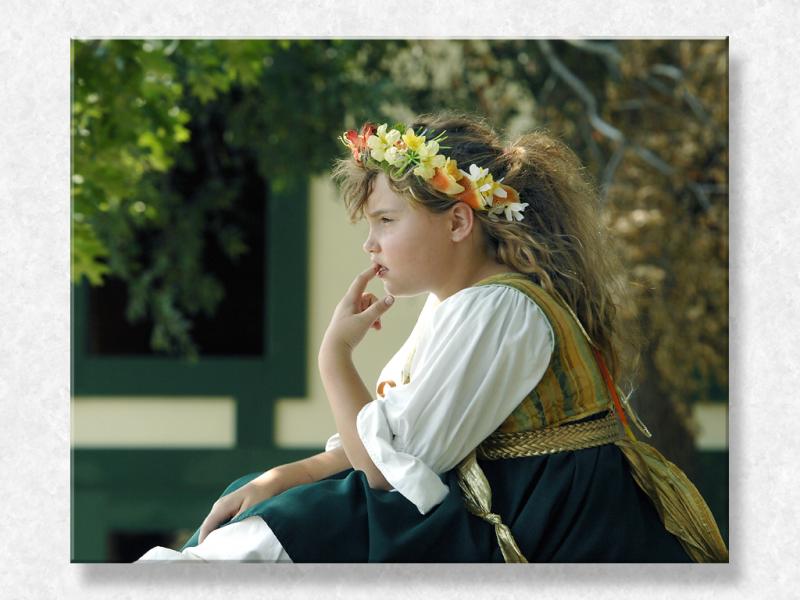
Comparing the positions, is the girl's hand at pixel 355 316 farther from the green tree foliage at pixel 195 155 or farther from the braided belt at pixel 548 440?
the green tree foliage at pixel 195 155

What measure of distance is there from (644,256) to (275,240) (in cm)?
113

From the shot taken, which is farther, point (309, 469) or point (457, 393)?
point (309, 469)

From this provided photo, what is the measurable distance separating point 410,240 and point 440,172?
0.12m

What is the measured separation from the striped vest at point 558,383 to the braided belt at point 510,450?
14 millimetres

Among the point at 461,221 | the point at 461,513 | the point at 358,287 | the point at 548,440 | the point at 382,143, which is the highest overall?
the point at 382,143

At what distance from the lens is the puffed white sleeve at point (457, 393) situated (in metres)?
1.78

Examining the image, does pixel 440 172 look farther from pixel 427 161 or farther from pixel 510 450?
pixel 510 450

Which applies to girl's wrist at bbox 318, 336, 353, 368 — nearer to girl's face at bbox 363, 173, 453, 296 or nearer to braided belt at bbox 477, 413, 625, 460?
girl's face at bbox 363, 173, 453, 296

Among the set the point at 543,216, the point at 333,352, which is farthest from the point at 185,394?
the point at 543,216

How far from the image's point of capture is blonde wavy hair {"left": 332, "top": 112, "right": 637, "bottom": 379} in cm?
192

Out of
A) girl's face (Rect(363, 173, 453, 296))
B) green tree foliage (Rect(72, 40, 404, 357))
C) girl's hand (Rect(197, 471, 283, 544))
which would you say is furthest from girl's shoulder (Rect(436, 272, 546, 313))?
green tree foliage (Rect(72, 40, 404, 357))

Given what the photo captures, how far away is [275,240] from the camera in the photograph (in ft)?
11.6

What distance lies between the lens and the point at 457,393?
1.79m
